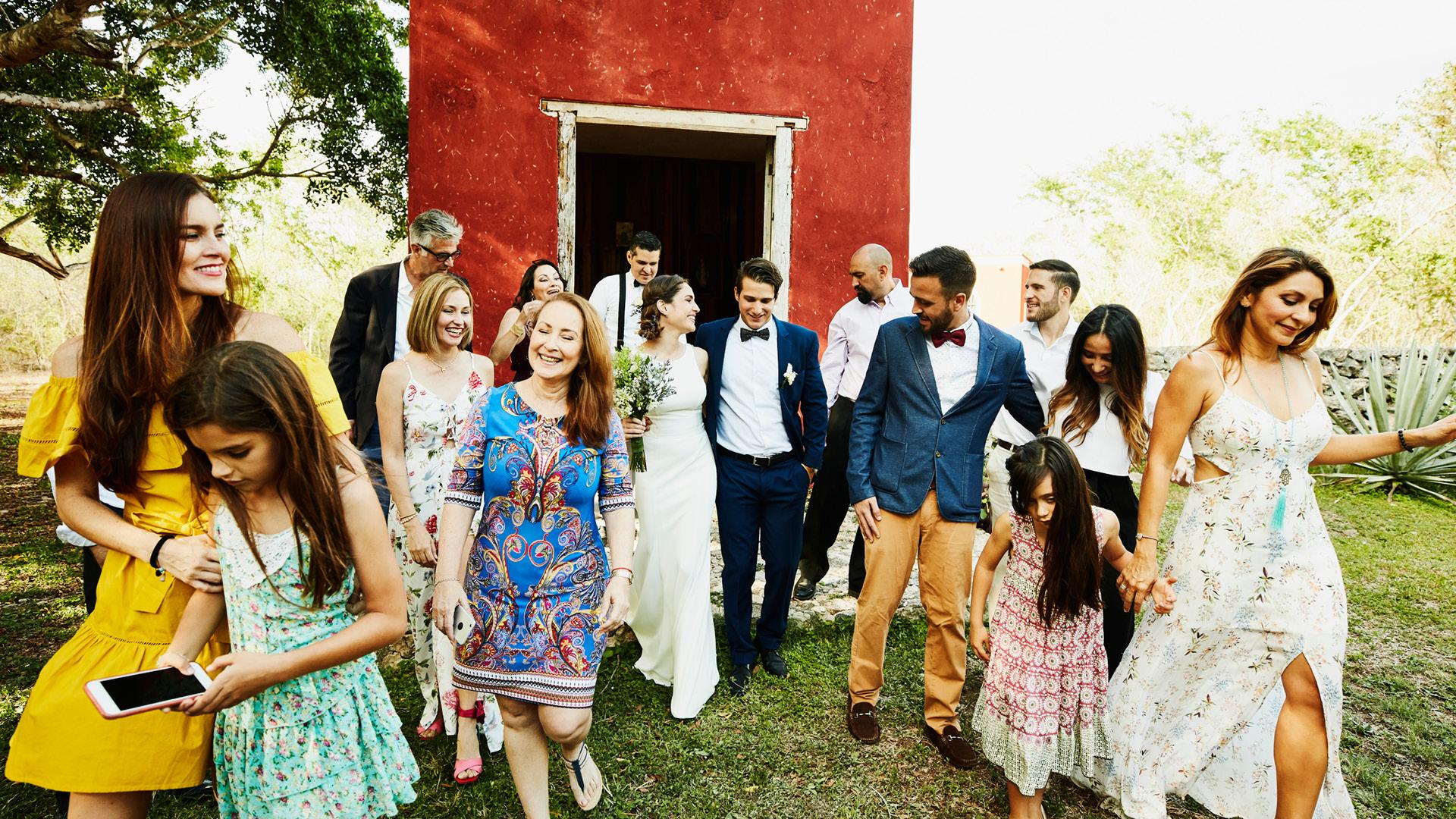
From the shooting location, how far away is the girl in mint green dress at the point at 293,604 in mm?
1934

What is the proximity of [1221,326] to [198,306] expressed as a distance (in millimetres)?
3554

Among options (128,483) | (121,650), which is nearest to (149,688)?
(121,650)

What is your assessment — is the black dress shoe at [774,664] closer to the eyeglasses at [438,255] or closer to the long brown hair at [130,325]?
the eyeglasses at [438,255]

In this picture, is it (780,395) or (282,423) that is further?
(780,395)

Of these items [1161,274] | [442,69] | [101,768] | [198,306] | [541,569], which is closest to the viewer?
[101,768]

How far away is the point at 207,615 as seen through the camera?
205cm

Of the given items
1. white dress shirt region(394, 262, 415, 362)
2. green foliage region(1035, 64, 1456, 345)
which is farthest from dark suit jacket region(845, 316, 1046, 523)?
green foliage region(1035, 64, 1456, 345)

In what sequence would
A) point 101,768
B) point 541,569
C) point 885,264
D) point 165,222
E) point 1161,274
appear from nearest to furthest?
point 101,768 → point 165,222 → point 541,569 → point 885,264 → point 1161,274

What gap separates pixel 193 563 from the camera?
6.58 feet

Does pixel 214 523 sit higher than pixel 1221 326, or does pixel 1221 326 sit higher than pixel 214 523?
pixel 1221 326

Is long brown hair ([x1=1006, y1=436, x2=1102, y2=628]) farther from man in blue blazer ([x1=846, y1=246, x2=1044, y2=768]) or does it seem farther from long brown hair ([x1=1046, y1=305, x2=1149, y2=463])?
long brown hair ([x1=1046, y1=305, x2=1149, y2=463])

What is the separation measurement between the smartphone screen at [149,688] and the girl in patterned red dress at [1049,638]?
2657 millimetres

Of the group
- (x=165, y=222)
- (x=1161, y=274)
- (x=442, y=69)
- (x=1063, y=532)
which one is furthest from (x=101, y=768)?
(x=1161, y=274)

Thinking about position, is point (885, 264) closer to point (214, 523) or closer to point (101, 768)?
point (214, 523)
